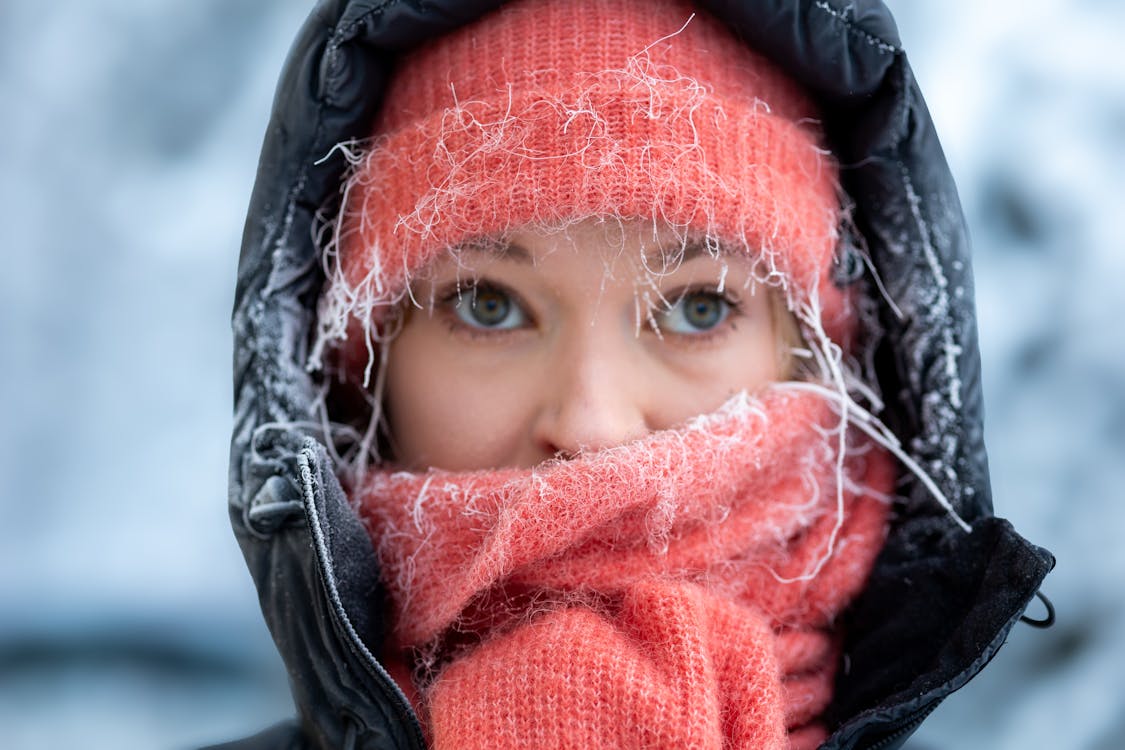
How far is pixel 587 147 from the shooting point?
3.08 ft

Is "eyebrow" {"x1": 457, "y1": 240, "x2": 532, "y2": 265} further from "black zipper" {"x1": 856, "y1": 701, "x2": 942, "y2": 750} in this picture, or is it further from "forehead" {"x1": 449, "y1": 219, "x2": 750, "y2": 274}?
"black zipper" {"x1": 856, "y1": 701, "x2": 942, "y2": 750}

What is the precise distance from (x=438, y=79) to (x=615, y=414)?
0.38m

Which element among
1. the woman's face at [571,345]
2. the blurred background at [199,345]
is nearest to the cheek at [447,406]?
the woman's face at [571,345]

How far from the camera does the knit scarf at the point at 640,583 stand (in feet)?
2.80

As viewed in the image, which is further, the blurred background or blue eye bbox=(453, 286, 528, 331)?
the blurred background

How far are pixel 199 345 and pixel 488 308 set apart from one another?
0.74m

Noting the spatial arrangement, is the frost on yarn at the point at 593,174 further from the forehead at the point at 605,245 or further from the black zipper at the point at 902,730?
the black zipper at the point at 902,730

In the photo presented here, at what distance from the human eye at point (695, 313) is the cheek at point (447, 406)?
0.16 meters

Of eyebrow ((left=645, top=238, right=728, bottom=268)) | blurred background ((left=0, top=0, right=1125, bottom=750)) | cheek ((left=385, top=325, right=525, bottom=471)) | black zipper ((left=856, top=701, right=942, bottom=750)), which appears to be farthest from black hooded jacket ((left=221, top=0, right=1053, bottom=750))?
blurred background ((left=0, top=0, right=1125, bottom=750))

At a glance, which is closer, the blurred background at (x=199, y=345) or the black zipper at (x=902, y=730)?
the black zipper at (x=902, y=730)

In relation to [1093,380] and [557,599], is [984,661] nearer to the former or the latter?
[557,599]

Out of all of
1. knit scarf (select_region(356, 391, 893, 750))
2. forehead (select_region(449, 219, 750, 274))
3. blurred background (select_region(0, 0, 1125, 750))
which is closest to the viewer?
knit scarf (select_region(356, 391, 893, 750))

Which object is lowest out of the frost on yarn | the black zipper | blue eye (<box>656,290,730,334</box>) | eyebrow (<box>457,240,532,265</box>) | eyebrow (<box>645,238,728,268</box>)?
the black zipper

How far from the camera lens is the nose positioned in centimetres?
94
